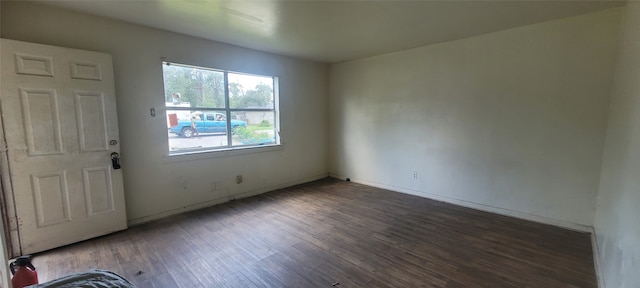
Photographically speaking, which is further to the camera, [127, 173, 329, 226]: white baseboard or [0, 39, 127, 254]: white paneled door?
[127, 173, 329, 226]: white baseboard

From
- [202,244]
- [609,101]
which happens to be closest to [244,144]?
[202,244]

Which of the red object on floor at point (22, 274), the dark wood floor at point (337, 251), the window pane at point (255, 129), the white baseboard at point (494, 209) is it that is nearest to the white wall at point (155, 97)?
the window pane at point (255, 129)

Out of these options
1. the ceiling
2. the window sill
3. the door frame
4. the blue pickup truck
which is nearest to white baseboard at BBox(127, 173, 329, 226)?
the window sill

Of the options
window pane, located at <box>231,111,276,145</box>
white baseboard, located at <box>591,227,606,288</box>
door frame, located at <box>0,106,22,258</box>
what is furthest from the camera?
window pane, located at <box>231,111,276,145</box>

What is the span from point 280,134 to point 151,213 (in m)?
2.34

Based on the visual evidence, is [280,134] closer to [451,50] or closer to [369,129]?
[369,129]

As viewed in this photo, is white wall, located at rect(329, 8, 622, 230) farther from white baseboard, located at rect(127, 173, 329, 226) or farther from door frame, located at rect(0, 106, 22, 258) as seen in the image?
door frame, located at rect(0, 106, 22, 258)

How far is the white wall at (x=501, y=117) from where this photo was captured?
9.43 ft

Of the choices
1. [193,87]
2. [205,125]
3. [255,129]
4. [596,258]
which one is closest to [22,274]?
[205,125]

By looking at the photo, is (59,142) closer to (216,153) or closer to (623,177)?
(216,153)

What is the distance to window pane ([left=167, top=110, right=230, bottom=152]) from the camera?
358 centimetres

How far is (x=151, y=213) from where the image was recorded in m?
3.39

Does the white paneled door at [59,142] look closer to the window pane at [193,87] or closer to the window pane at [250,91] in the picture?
the window pane at [193,87]

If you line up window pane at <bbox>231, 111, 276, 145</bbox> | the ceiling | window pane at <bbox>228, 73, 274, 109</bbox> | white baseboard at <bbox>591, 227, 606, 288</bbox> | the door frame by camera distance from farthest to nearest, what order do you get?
window pane at <bbox>231, 111, 276, 145</bbox>, window pane at <bbox>228, 73, 274, 109</bbox>, the ceiling, the door frame, white baseboard at <bbox>591, 227, 606, 288</bbox>
